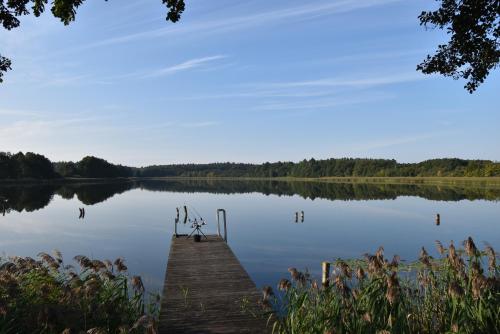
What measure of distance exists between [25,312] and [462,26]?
1377 cm

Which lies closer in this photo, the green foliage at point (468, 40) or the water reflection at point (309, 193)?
the green foliage at point (468, 40)

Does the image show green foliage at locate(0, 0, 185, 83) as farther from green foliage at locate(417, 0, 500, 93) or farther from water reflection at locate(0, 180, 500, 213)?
water reflection at locate(0, 180, 500, 213)

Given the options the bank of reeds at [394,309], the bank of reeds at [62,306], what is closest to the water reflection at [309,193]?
the bank of reeds at [62,306]

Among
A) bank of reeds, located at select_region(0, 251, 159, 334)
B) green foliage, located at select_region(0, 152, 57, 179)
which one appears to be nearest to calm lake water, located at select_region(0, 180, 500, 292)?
bank of reeds, located at select_region(0, 251, 159, 334)

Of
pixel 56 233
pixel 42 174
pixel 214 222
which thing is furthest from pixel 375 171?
pixel 56 233

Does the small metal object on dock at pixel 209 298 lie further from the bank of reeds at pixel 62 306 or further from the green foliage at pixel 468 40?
the green foliage at pixel 468 40

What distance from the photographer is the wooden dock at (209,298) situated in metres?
9.55

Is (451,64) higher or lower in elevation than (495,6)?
lower

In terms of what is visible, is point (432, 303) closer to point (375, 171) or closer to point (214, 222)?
point (214, 222)

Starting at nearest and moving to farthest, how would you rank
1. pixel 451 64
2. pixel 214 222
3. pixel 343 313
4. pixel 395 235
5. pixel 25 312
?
pixel 343 313 < pixel 25 312 < pixel 451 64 < pixel 395 235 < pixel 214 222

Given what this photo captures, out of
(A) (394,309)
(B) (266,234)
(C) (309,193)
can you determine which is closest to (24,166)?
(C) (309,193)

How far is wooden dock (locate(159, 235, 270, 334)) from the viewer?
955 centimetres

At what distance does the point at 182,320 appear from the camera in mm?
9891

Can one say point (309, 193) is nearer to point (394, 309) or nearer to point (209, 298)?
point (209, 298)
